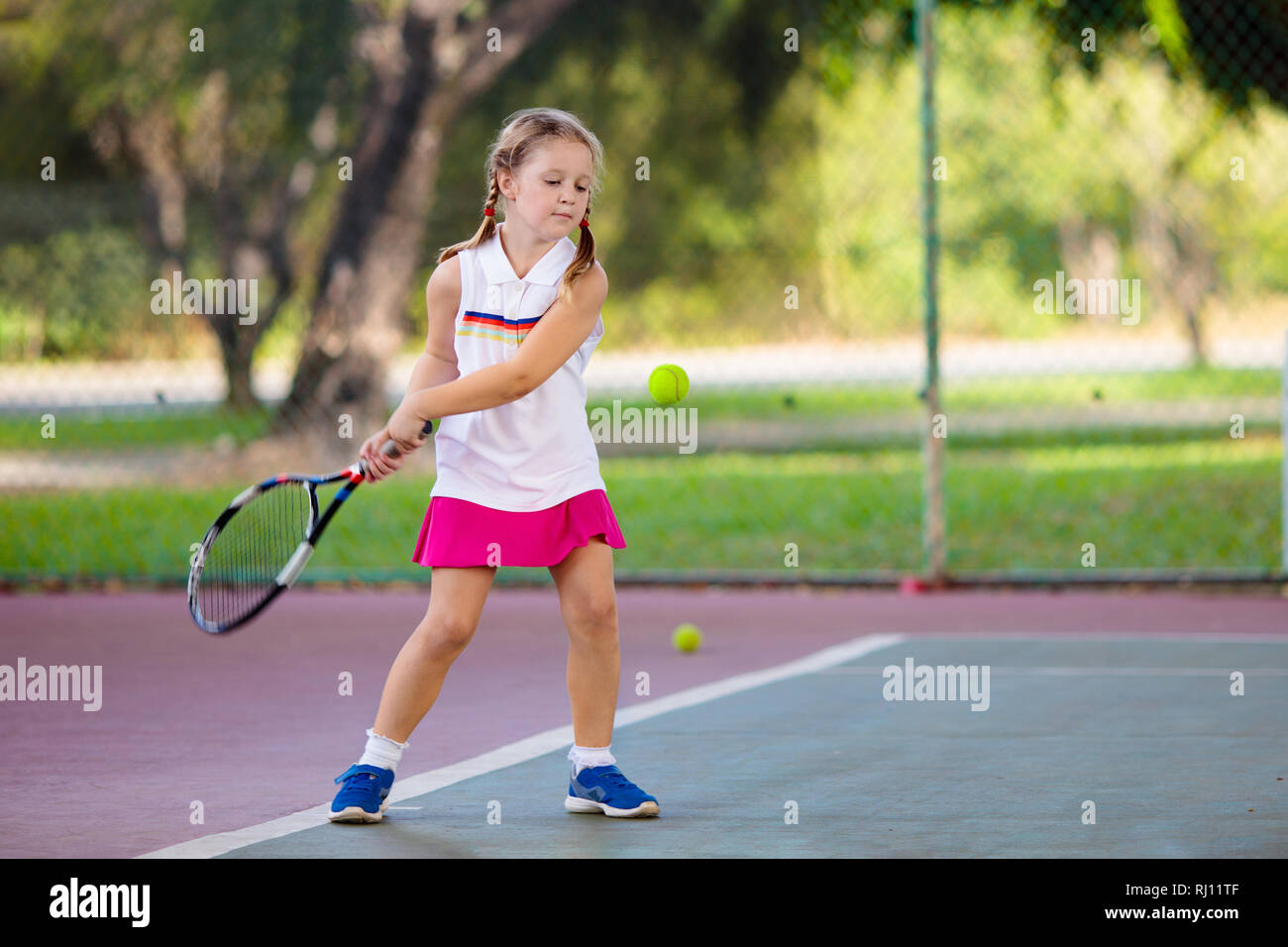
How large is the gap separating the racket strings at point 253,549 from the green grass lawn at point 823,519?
16.2ft

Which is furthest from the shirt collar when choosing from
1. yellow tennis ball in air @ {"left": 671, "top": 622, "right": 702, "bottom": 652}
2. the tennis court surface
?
yellow tennis ball in air @ {"left": 671, "top": 622, "right": 702, "bottom": 652}

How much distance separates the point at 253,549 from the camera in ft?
19.1

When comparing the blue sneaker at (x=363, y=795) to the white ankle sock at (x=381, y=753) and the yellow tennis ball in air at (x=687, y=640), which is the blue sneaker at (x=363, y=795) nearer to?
the white ankle sock at (x=381, y=753)

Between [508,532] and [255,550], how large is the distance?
3.57ft

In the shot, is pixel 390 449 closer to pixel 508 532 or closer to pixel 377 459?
pixel 377 459

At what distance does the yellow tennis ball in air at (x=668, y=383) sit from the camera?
5.67 m

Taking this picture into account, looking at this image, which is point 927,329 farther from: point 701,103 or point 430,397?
point 701,103

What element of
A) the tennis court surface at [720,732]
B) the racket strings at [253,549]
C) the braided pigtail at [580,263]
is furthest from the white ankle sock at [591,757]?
the braided pigtail at [580,263]

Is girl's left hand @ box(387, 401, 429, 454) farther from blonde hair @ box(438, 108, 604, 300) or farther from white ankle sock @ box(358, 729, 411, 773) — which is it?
white ankle sock @ box(358, 729, 411, 773)

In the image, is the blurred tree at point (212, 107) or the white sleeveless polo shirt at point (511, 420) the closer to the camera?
the white sleeveless polo shirt at point (511, 420)

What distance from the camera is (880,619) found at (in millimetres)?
9609

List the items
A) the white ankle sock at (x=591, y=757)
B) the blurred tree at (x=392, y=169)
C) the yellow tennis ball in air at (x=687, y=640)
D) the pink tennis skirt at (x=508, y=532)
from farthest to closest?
1. the blurred tree at (x=392, y=169)
2. the yellow tennis ball in air at (x=687, y=640)
3. the white ankle sock at (x=591, y=757)
4. the pink tennis skirt at (x=508, y=532)
